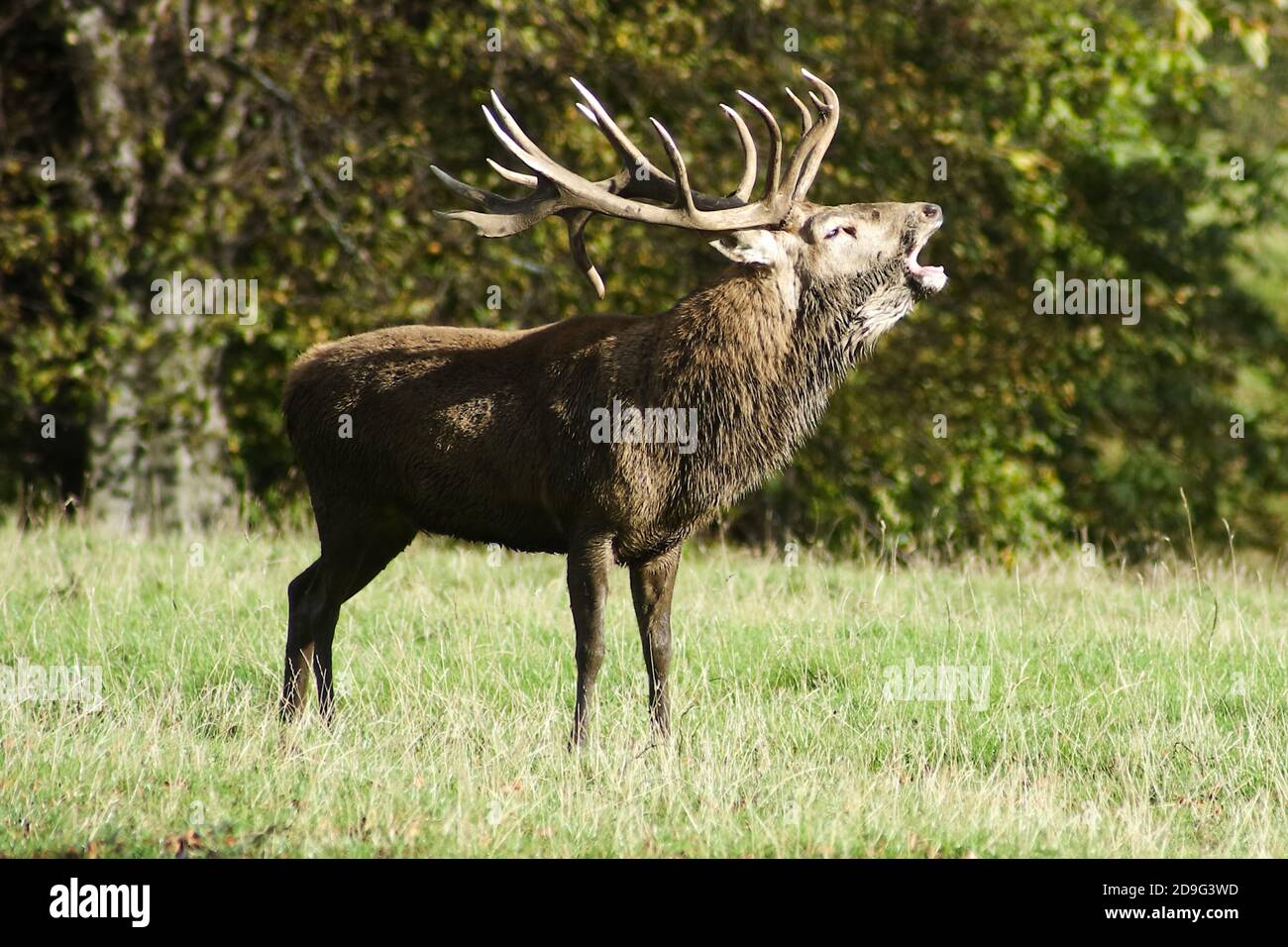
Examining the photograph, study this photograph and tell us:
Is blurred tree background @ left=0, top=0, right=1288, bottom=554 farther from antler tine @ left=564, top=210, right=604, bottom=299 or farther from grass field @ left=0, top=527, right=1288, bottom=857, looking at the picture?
antler tine @ left=564, top=210, right=604, bottom=299

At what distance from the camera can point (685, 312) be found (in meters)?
6.81

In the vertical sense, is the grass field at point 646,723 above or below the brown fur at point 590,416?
below

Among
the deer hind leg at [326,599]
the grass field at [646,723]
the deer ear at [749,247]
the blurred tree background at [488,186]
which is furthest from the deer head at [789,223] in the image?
the blurred tree background at [488,186]

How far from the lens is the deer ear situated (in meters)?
6.79

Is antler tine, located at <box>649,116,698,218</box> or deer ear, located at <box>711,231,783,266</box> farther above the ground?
antler tine, located at <box>649,116,698,218</box>

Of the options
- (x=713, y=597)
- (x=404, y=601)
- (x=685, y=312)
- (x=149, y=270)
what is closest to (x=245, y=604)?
(x=404, y=601)

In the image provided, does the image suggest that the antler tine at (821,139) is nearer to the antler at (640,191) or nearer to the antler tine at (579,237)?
the antler at (640,191)

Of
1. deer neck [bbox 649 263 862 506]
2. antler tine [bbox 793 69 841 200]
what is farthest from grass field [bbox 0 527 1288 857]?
antler tine [bbox 793 69 841 200]

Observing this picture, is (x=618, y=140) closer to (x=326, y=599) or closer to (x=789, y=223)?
(x=789, y=223)

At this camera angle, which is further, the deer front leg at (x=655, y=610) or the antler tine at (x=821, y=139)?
the antler tine at (x=821, y=139)

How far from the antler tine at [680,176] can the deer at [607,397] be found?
0.02m

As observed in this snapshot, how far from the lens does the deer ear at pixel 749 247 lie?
22.3 ft

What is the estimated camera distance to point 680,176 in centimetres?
662

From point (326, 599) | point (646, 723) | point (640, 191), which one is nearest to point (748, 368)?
point (640, 191)
